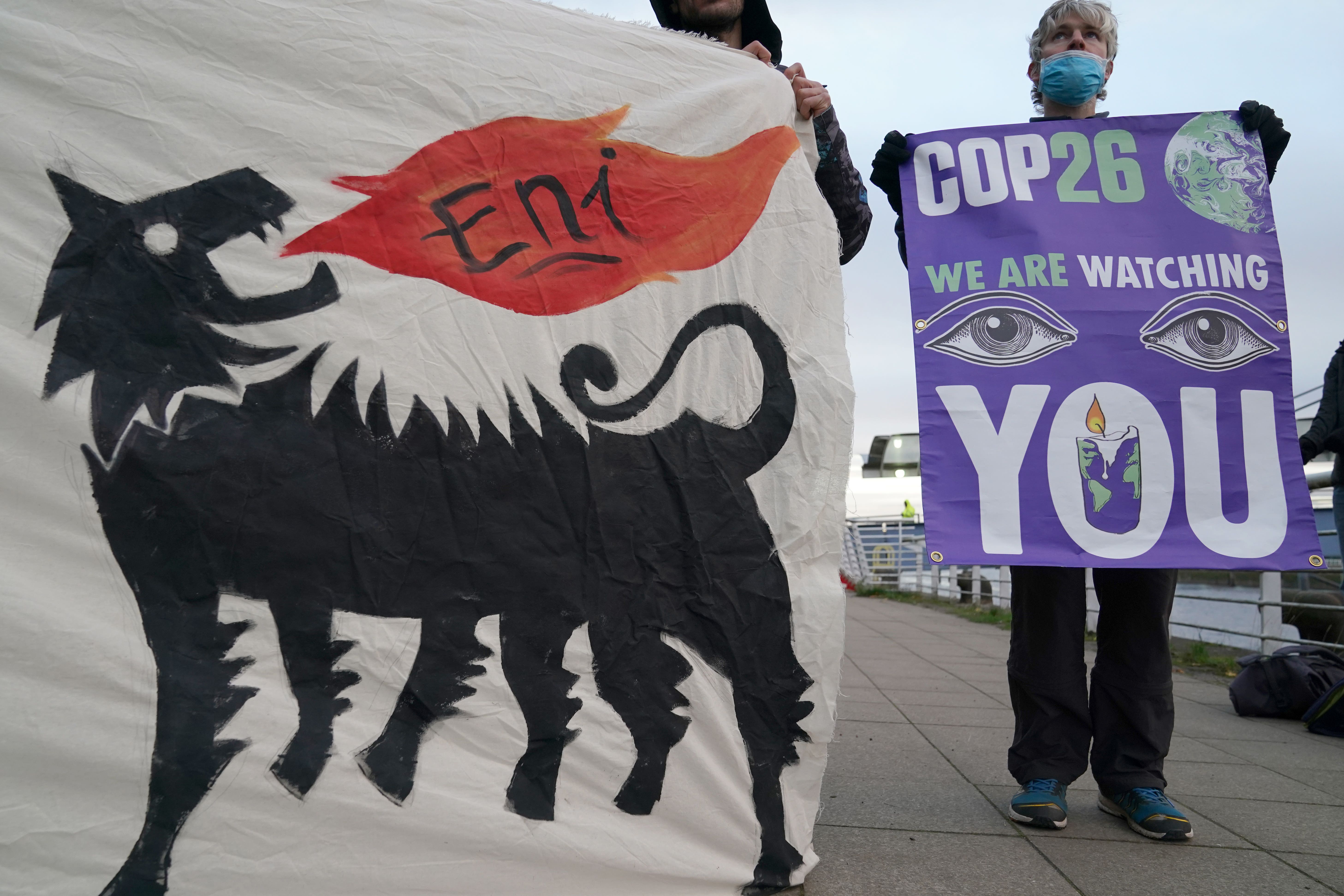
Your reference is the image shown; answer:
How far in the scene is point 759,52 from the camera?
7.20ft

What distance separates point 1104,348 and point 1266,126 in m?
0.80

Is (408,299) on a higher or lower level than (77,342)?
higher

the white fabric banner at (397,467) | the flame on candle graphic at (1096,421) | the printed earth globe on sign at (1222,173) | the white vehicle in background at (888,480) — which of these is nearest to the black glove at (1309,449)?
the printed earth globe on sign at (1222,173)

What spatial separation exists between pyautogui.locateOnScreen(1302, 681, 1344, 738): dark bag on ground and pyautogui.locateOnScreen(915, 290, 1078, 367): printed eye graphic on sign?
8.24 ft

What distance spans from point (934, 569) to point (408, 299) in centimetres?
1192

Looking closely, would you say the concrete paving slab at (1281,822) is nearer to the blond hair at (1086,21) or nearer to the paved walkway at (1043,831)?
the paved walkway at (1043,831)

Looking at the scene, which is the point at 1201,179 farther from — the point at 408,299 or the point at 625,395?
the point at 408,299

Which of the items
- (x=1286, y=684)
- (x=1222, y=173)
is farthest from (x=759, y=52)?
(x=1286, y=684)

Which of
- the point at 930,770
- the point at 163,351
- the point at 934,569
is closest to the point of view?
the point at 163,351

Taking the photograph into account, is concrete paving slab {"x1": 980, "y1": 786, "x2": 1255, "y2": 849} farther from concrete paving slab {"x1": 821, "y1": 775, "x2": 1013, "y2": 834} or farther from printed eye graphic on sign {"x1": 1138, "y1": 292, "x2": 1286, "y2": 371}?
printed eye graphic on sign {"x1": 1138, "y1": 292, "x2": 1286, "y2": 371}

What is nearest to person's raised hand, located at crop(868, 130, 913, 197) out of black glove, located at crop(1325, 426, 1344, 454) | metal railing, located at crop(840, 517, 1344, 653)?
metal railing, located at crop(840, 517, 1344, 653)

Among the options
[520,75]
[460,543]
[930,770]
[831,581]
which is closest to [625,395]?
[460,543]

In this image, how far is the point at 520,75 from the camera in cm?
190

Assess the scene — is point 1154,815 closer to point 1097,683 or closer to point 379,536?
point 1097,683
